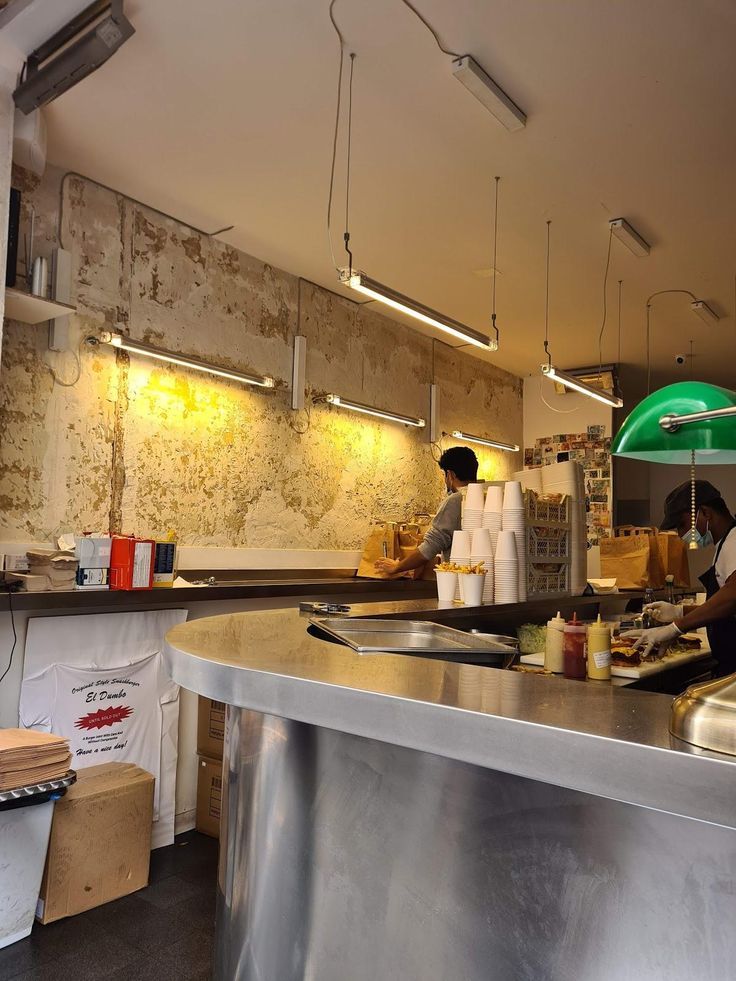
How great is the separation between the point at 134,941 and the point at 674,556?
199 inches

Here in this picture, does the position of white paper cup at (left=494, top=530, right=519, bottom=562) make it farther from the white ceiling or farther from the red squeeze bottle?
the white ceiling

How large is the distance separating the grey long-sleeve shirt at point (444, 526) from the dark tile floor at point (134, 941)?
208 centimetres

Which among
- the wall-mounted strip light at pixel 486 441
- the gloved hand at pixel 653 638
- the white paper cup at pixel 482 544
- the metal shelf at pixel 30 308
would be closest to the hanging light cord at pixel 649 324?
the wall-mounted strip light at pixel 486 441

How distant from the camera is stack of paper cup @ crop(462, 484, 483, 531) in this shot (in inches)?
145

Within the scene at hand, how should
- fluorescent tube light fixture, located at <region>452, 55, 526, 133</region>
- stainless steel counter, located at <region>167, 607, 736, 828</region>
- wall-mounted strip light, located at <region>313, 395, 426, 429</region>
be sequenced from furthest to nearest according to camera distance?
wall-mounted strip light, located at <region>313, 395, 426, 429</region> < fluorescent tube light fixture, located at <region>452, 55, 526, 133</region> < stainless steel counter, located at <region>167, 607, 736, 828</region>

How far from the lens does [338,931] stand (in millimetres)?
1282

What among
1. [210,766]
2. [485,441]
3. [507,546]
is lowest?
[210,766]

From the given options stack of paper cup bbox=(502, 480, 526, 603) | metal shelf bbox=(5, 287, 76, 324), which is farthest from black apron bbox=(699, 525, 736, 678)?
metal shelf bbox=(5, 287, 76, 324)

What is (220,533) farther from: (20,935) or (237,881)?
(237,881)

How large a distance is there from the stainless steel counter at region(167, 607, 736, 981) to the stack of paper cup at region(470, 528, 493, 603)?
6.50 ft

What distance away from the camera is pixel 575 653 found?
8.29ft

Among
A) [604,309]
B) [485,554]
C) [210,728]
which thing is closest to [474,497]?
[485,554]

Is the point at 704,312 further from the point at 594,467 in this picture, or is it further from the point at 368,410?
the point at 368,410

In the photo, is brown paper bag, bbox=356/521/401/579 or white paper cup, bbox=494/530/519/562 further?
brown paper bag, bbox=356/521/401/579
